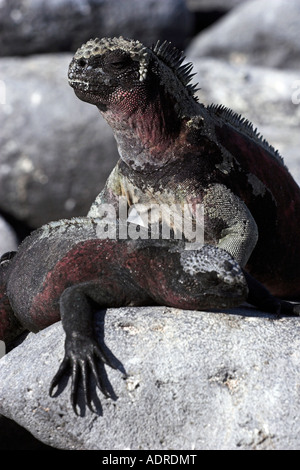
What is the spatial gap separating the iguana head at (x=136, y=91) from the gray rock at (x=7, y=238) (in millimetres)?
3895

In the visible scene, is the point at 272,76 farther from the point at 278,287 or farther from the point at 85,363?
the point at 85,363

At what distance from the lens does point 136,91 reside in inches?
154

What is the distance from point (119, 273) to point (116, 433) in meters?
0.83

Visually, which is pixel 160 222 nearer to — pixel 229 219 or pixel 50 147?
pixel 229 219

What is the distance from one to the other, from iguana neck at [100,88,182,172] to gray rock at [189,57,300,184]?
4.43 meters

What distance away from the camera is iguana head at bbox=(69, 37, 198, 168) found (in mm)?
3869

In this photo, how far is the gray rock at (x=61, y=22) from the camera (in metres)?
→ 9.68

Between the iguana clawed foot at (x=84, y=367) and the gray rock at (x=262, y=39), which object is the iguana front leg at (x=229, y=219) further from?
the gray rock at (x=262, y=39)

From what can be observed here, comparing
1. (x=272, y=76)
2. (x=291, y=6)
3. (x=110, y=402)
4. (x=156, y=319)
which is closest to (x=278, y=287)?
(x=156, y=319)

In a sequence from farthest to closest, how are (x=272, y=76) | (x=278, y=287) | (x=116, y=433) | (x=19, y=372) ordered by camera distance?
1. (x=272, y=76)
2. (x=278, y=287)
3. (x=19, y=372)
4. (x=116, y=433)

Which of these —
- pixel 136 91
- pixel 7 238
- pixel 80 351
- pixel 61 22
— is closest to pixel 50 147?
pixel 7 238

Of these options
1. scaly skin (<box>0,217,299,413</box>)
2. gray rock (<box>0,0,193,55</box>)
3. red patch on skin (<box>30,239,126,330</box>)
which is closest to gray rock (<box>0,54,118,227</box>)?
gray rock (<box>0,0,193,55</box>)

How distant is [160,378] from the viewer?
132 inches

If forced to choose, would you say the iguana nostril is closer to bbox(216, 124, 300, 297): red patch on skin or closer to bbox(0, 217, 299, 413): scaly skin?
bbox(0, 217, 299, 413): scaly skin
